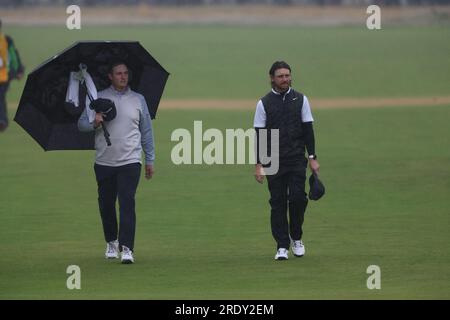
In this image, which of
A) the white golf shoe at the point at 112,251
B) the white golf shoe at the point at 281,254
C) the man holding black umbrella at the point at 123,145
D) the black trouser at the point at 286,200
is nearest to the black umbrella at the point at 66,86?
the man holding black umbrella at the point at 123,145

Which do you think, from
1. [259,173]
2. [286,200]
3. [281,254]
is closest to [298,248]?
[281,254]

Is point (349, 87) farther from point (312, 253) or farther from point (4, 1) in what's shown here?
point (4, 1)

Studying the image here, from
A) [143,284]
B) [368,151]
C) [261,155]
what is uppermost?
[368,151]

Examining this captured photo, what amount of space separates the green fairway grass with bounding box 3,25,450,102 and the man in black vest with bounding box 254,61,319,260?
23.2 m

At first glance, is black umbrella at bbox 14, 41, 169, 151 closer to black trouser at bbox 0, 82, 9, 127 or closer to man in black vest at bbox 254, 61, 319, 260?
man in black vest at bbox 254, 61, 319, 260


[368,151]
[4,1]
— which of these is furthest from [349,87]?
[4,1]

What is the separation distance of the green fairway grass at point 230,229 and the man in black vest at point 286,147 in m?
0.41

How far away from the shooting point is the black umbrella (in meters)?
13.9

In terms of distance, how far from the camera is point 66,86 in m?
14.2

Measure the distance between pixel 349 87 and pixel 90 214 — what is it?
23048 mm

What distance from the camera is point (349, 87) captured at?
3997cm

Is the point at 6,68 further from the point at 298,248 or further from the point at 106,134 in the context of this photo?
the point at 298,248

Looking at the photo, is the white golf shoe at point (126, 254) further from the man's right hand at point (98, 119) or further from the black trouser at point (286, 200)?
the black trouser at point (286, 200)

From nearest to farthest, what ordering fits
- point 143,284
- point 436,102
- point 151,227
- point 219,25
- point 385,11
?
point 143,284, point 151,227, point 436,102, point 219,25, point 385,11
